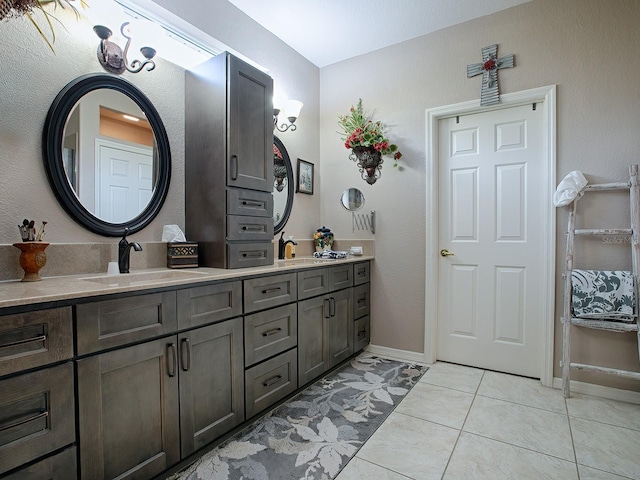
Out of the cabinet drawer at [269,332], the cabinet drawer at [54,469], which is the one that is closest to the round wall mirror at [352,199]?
the cabinet drawer at [269,332]

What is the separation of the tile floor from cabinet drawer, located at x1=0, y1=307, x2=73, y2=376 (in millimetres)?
1310

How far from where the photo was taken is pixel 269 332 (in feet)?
6.74

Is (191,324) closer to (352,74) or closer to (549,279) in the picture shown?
(549,279)

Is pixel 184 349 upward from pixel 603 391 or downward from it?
upward

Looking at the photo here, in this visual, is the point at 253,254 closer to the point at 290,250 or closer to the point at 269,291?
the point at 269,291

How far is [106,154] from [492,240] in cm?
285

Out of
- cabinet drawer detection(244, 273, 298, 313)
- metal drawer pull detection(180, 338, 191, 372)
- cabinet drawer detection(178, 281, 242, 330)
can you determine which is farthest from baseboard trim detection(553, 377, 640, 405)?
metal drawer pull detection(180, 338, 191, 372)

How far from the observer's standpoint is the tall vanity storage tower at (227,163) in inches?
82.3

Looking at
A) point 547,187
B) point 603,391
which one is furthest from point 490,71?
point 603,391

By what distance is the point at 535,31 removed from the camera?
8.38 ft

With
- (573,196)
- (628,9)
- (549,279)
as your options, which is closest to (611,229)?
(573,196)

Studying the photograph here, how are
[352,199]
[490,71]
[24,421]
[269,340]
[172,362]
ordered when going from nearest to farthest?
[24,421], [172,362], [269,340], [490,71], [352,199]

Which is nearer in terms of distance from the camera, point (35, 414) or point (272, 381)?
point (35, 414)

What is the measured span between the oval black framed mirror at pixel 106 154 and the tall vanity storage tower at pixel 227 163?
0.21m
